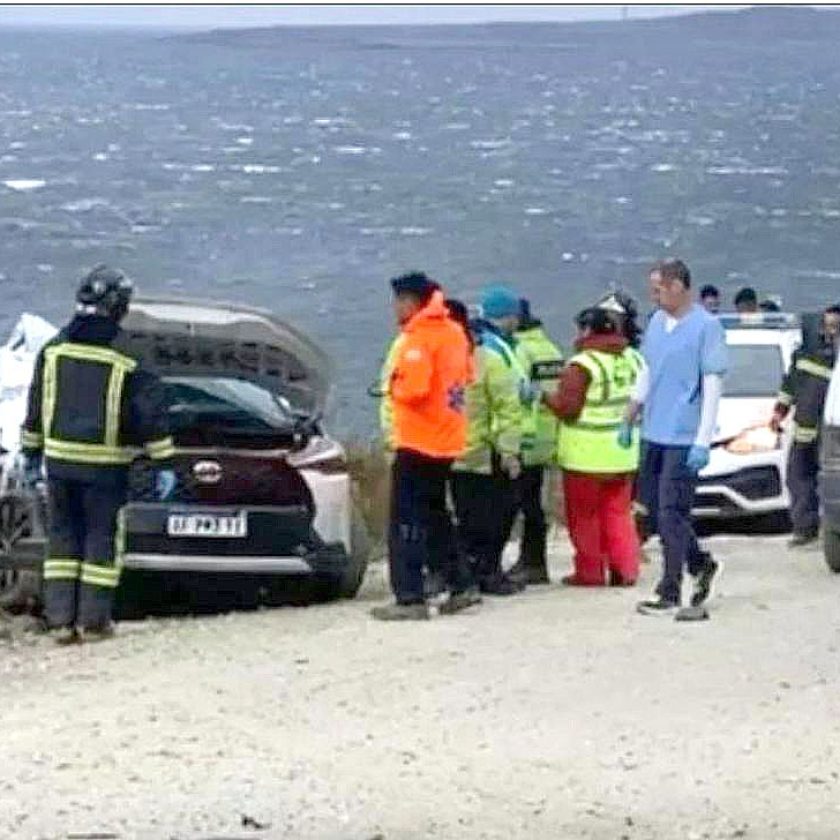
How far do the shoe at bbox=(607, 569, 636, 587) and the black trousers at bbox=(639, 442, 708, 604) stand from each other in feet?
4.20

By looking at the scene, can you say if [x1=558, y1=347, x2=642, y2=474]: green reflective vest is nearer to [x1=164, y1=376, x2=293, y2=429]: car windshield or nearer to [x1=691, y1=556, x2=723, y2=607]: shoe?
[x1=691, y1=556, x2=723, y2=607]: shoe

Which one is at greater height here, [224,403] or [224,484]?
[224,403]

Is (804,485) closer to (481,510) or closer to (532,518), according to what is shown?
(532,518)

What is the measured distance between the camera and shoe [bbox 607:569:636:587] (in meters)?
15.7

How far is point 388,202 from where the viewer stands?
85875 millimetres

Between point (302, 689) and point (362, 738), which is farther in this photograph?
point (302, 689)

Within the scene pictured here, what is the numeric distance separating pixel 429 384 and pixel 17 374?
3.25 meters

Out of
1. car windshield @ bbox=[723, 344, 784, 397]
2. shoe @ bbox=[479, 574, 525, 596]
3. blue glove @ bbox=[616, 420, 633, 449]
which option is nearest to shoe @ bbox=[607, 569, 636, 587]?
shoe @ bbox=[479, 574, 525, 596]

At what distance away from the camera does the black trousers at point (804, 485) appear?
1875 cm

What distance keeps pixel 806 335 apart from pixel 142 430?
244 inches

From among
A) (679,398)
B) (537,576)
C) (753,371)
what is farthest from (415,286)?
(753,371)

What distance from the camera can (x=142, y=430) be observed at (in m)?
13.6

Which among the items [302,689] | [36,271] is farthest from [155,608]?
[36,271]

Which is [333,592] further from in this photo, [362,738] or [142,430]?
[362,738]
